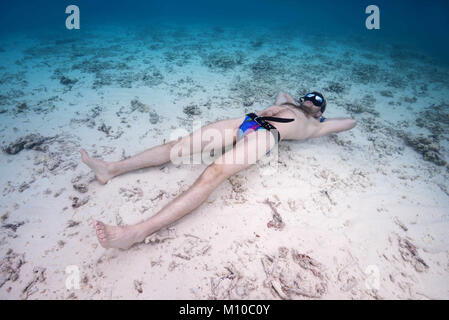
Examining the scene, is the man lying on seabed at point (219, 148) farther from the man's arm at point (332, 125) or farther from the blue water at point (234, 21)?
the blue water at point (234, 21)

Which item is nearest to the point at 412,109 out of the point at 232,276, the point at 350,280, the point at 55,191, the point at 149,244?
the point at 350,280

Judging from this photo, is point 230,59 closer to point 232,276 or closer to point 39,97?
point 39,97

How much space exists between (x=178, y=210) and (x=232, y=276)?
1.01m

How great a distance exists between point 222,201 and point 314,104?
8.45 feet

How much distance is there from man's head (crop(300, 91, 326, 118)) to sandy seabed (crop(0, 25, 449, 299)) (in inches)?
28.5

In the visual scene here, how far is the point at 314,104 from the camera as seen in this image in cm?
412

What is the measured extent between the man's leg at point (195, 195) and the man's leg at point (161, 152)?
0.55 meters

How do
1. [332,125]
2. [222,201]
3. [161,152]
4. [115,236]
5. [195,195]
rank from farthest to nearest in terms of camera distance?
[332,125]
[161,152]
[222,201]
[195,195]
[115,236]

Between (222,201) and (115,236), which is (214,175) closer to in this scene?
(222,201)

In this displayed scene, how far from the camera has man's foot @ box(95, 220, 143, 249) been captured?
2376mm

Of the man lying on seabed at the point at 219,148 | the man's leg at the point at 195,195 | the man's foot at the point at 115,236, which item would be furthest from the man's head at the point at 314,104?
the man's foot at the point at 115,236

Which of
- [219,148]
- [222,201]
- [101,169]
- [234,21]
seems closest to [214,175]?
[222,201]

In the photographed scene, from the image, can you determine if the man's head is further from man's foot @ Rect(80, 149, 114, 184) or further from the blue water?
the blue water

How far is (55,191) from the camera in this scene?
3.42m
